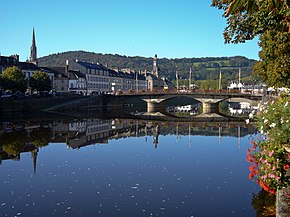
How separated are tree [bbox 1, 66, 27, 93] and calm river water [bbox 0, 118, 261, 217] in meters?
34.6

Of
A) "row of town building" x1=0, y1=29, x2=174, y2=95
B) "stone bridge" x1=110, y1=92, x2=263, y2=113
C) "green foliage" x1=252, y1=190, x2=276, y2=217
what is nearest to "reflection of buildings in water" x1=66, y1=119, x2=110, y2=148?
"green foliage" x1=252, y1=190, x2=276, y2=217

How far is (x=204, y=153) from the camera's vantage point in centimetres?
2528

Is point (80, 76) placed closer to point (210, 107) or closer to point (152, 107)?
point (152, 107)

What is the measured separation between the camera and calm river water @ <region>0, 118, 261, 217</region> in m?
13.4

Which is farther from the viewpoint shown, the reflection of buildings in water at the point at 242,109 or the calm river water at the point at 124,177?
the reflection of buildings in water at the point at 242,109

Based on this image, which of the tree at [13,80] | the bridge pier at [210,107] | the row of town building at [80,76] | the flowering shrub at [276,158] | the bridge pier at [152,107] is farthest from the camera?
the row of town building at [80,76]

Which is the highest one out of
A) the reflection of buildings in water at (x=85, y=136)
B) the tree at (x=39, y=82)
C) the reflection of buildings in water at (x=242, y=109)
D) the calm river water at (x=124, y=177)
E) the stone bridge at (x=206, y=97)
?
the tree at (x=39, y=82)

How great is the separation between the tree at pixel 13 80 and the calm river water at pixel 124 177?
3455 centimetres

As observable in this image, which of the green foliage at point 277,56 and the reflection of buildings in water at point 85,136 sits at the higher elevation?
the green foliage at point 277,56

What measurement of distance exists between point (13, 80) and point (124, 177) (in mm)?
51556

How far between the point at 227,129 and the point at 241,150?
14.8 meters

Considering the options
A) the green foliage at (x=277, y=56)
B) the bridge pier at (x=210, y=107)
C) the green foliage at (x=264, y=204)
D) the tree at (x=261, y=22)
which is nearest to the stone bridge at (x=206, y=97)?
the bridge pier at (x=210, y=107)

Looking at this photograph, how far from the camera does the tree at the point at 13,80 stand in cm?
6319

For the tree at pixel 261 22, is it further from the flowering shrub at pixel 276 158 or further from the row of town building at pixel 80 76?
the row of town building at pixel 80 76
